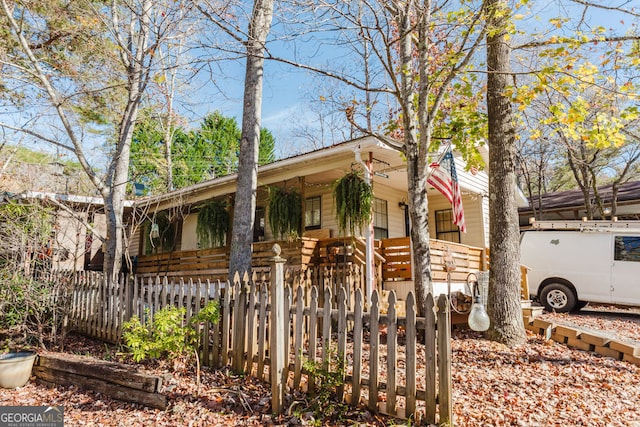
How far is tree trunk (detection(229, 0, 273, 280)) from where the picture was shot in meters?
7.93

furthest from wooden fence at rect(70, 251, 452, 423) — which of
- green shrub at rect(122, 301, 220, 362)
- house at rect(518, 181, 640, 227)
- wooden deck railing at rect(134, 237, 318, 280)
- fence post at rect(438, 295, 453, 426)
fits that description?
house at rect(518, 181, 640, 227)

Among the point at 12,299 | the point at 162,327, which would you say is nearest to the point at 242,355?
the point at 162,327

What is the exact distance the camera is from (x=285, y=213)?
10.5 metres

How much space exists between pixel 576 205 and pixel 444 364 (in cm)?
2019

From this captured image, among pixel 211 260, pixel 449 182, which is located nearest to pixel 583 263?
pixel 449 182

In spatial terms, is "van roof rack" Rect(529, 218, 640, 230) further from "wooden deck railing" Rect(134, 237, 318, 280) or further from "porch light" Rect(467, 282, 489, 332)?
"porch light" Rect(467, 282, 489, 332)

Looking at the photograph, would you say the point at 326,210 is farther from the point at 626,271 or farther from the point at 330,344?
the point at 330,344

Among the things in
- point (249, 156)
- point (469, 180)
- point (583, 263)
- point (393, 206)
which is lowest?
point (583, 263)

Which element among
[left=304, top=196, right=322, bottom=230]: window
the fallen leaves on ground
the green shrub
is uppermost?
[left=304, top=196, right=322, bottom=230]: window

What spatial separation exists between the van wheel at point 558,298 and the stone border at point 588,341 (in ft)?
15.0

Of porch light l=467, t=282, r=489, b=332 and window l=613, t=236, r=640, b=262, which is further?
window l=613, t=236, r=640, b=262

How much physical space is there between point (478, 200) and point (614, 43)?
7.10m

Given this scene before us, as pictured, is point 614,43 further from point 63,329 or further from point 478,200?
point 63,329

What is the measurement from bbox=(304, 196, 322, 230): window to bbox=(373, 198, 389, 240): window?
1.97 m
